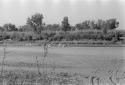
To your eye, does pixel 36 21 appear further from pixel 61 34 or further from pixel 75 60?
pixel 75 60

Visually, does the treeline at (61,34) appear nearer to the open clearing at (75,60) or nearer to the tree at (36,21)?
the tree at (36,21)

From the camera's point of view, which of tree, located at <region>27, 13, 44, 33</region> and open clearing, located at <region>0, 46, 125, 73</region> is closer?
open clearing, located at <region>0, 46, 125, 73</region>

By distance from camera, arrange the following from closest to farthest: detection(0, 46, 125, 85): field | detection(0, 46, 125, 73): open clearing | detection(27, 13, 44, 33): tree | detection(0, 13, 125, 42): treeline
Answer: detection(0, 46, 125, 85): field < detection(0, 46, 125, 73): open clearing < detection(0, 13, 125, 42): treeline < detection(27, 13, 44, 33): tree

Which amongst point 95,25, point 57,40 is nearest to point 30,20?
point 57,40

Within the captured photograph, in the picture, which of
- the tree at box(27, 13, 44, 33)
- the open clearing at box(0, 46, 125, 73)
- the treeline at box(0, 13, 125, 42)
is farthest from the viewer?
the tree at box(27, 13, 44, 33)

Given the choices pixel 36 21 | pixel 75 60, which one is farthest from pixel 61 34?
pixel 75 60

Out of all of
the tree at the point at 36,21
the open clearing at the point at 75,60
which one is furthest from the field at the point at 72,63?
the tree at the point at 36,21

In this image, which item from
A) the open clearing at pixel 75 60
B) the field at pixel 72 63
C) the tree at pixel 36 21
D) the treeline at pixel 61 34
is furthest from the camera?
the tree at pixel 36 21

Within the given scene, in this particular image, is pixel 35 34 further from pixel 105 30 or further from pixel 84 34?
pixel 105 30

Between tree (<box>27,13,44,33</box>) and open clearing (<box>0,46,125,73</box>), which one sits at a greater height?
tree (<box>27,13,44,33</box>)

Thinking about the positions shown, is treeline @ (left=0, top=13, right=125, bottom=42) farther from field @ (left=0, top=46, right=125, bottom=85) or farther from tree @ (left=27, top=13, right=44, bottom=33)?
field @ (left=0, top=46, right=125, bottom=85)

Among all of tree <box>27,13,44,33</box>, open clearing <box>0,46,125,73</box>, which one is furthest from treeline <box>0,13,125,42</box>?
open clearing <box>0,46,125,73</box>

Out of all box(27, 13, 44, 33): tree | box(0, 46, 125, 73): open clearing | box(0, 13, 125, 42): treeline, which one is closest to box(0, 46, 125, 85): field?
box(0, 46, 125, 73): open clearing

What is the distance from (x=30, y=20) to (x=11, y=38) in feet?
15.1
